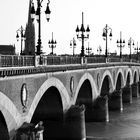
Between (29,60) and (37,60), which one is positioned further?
(37,60)

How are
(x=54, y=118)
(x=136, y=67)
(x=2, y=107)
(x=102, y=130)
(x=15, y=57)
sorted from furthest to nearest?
(x=136, y=67) → (x=102, y=130) → (x=54, y=118) → (x=15, y=57) → (x=2, y=107)

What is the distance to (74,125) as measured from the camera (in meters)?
28.1

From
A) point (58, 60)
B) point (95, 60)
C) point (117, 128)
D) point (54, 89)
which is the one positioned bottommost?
point (117, 128)

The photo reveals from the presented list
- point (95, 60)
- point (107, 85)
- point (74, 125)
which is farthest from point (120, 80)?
point (74, 125)

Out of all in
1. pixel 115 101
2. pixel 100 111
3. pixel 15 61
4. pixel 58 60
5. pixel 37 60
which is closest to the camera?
pixel 15 61

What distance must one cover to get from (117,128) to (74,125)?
8.94m

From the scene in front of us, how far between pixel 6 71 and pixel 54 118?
11.5 metres

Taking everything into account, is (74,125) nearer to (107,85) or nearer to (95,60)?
(95,60)

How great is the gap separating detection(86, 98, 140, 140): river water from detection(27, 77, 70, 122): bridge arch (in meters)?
4.67

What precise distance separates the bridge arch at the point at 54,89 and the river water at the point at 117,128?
4.67m

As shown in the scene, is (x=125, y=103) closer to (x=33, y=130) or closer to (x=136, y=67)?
(x=136, y=67)

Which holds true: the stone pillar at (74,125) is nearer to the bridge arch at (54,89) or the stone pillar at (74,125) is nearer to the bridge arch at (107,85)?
the bridge arch at (54,89)

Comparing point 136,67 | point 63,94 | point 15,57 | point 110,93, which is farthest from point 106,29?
point 136,67

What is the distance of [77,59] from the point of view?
31.8m
